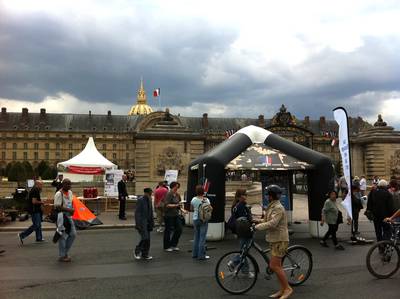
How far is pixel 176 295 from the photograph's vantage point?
315 inches

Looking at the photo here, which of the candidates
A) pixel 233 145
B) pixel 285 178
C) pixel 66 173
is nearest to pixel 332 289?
pixel 233 145

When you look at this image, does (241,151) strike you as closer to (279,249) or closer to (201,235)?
(201,235)

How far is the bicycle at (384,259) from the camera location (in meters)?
9.17

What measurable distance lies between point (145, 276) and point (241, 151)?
718 centimetres

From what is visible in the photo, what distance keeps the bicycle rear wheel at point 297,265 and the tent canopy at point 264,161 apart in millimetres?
6553

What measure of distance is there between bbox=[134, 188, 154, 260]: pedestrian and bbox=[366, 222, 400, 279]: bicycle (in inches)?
211

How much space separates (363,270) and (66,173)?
2357cm

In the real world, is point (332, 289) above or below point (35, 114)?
below

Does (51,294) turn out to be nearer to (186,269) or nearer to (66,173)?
(186,269)

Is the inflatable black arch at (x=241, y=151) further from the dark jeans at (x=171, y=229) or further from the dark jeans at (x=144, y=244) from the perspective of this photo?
the dark jeans at (x=144, y=244)

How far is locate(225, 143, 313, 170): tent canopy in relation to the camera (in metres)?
15.2

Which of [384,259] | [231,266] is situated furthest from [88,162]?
[384,259]

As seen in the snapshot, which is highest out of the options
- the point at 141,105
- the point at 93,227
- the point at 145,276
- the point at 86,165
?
the point at 141,105

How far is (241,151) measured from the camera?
15750mm
